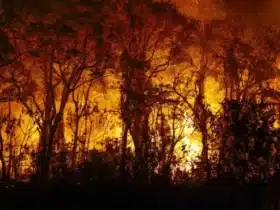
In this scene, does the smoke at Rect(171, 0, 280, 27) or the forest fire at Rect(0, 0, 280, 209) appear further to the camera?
the smoke at Rect(171, 0, 280, 27)

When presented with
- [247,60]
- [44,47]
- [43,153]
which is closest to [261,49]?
[247,60]

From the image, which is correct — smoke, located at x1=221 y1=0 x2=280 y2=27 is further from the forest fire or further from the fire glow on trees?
the fire glow on trees

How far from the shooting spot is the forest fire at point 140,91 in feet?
46.3

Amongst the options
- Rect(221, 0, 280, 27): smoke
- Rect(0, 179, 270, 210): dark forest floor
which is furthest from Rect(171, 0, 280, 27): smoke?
Rect(0, 179, 270, 210): dark forest floor

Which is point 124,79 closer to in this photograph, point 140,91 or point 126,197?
point 140,91

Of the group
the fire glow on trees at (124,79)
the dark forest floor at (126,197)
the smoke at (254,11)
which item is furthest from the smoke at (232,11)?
the dark forest floor at (126,197)

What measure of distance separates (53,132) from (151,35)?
6004 millimetres

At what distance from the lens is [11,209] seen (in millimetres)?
10844

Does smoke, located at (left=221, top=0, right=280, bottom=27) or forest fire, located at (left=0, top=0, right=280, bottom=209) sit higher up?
smoke, located at (left=221, top=0, right=280, bottom=27)

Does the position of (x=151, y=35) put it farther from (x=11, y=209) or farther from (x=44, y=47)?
(x=11, y=209)

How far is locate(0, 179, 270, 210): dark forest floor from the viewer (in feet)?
36.1

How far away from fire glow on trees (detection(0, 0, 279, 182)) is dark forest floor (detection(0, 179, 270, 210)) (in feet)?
9.35

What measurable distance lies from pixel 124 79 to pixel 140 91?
2.96 ft

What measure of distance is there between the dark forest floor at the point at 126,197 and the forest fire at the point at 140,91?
0.47 m
